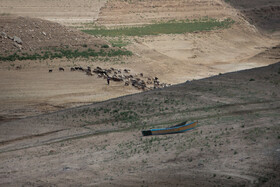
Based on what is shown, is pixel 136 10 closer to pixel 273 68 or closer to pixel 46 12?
pixel 46 12

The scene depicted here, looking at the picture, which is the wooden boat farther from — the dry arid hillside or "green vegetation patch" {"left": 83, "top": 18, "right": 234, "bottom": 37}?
"green vegetation patch" {"left": 83, "top": 18, "right": 234, "bottom": 37}

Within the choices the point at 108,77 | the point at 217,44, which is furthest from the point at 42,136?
the point at 217,44

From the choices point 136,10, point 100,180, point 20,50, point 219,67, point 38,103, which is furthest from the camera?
point 136,10

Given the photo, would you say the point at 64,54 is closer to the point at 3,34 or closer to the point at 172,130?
the point at 3,34

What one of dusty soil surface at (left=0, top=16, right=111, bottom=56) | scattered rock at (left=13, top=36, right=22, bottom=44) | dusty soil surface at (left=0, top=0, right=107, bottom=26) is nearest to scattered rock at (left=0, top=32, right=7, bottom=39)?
dusty soil surface at (left=0, top=16, right=111, bottom=56)

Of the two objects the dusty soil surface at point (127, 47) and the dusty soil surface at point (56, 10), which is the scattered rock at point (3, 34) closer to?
the dusty soil surface at point (127, 47)

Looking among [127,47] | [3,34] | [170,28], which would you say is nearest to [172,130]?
[3,34]

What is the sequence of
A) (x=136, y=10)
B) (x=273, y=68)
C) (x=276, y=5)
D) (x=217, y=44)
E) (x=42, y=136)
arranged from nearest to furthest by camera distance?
(x=42, y=136) < (x=273, y=68) < (x=217, y=44) < (x=136, y=10) < (x=276, y=5)
